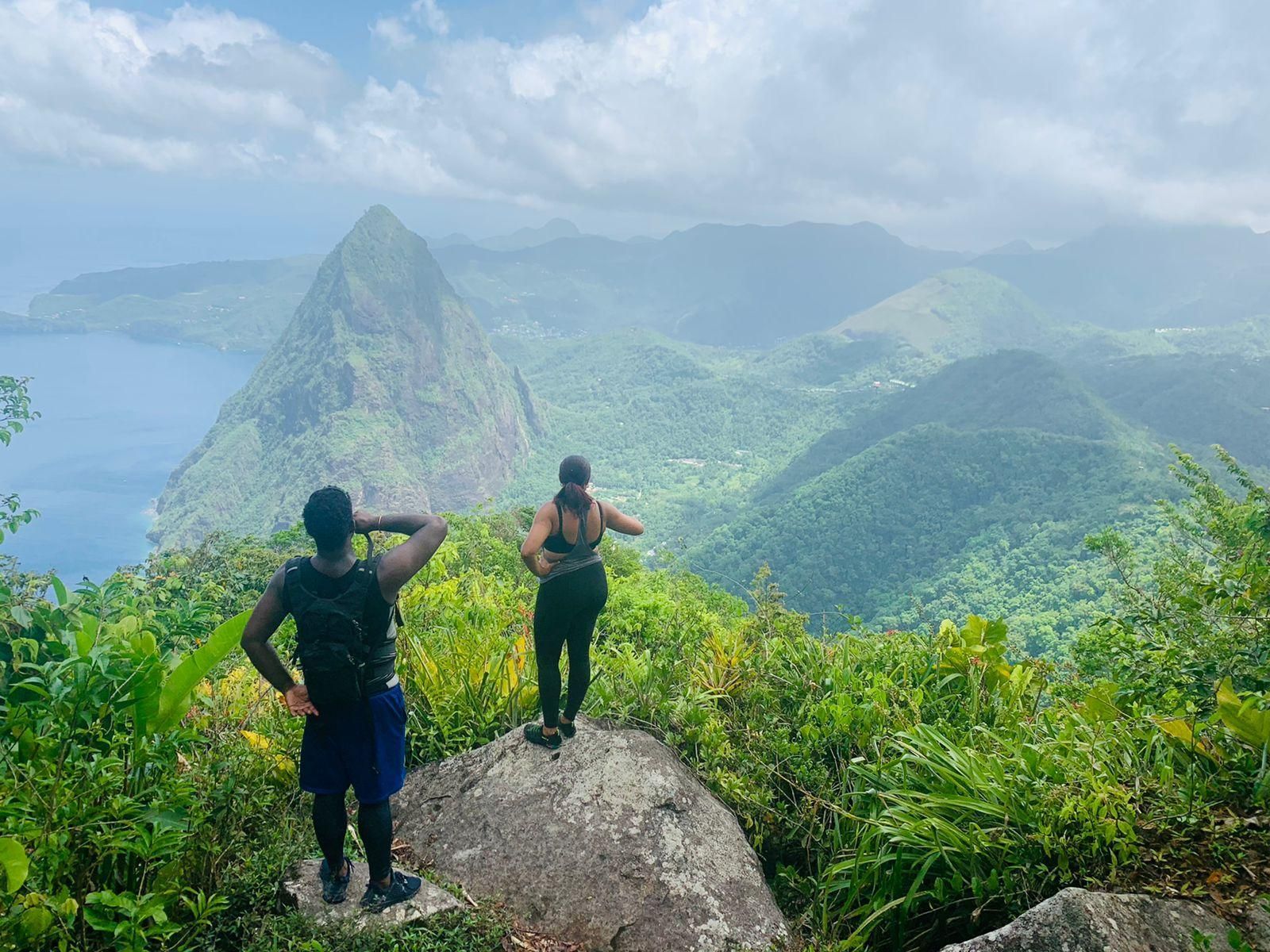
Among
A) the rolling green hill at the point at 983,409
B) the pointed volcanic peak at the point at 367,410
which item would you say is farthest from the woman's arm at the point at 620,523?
the pointed volcanic peak at the point at 367,410

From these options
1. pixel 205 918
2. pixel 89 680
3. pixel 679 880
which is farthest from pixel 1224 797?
pixel 89 680

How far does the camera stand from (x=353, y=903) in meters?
2.71

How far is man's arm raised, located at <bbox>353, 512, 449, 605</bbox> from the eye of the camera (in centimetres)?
267

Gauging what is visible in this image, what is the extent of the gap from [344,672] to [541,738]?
55.4 inches

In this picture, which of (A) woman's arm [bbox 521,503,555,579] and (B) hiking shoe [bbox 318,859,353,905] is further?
(A) woman's arm [bbox 521,503,555,579]

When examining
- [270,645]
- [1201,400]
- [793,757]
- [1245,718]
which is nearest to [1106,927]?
[1245,718]

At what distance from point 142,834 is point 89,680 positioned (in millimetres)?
695

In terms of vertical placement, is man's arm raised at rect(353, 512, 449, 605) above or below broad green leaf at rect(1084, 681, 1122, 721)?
above

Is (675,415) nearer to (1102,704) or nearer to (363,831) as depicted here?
(1102,704)

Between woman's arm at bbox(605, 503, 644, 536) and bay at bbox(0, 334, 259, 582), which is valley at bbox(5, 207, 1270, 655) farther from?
bay at bbox(0, 334, 259, 582)

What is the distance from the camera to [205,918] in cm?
239

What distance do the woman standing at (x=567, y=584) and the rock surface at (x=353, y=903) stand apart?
100 cm

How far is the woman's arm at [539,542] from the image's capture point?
3541 millimetres

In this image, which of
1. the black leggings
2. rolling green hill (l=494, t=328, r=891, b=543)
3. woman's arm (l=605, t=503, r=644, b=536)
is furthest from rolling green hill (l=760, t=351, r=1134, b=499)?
the black leggings
